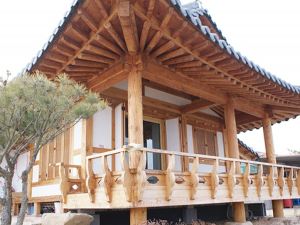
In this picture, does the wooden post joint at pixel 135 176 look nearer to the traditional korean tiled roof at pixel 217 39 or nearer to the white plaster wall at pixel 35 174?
the traditional korean tiled roof at pixel 217 39

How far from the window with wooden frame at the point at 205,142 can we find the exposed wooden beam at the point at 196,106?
1.09 meters

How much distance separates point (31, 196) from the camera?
9.05 m

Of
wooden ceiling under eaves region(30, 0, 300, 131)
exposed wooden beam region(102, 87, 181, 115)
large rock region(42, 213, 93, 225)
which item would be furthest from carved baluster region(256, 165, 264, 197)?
large rock region(42, 213, 93, 225)

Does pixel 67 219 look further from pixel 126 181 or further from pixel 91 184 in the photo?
pixel 126 181

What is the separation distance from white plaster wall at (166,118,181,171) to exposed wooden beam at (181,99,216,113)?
422mm

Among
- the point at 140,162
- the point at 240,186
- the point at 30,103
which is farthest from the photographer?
the point at 240,186

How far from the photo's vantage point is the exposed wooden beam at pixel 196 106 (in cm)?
934

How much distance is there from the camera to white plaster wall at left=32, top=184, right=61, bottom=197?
26.9 feet

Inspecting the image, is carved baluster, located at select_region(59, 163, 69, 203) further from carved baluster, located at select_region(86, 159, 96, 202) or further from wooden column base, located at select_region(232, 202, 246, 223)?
wooden column base, located at select_region(232, 202, 246, 223)

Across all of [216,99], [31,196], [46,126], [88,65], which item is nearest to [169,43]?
[88,65]

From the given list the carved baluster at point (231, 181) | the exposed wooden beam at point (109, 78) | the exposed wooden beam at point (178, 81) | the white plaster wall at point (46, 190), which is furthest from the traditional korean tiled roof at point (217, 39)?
the white plaster wall at point (46, 190)

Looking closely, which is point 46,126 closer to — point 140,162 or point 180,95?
point 140,162

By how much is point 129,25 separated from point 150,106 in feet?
14.0

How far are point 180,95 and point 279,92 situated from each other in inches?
112
